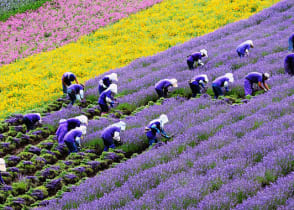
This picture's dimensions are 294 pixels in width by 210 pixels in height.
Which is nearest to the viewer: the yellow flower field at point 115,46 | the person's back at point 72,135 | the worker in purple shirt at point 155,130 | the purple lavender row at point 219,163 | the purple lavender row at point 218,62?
the purple lavender row at point 219,163

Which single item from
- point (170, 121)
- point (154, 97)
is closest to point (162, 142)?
point (170, 121)

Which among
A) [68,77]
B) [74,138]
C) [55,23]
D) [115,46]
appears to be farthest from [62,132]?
[55,23]

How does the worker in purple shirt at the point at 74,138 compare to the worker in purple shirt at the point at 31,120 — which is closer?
the worker in purple shirt at the point at 74,138

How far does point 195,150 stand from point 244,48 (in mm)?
6636

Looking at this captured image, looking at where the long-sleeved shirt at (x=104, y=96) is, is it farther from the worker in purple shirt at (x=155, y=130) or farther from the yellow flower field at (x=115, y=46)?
the yellow flower field at (x=115, y=46)

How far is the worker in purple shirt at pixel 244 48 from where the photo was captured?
12758 mm

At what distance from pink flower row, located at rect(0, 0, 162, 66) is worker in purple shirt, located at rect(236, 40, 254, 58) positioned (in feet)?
Result: 41.2

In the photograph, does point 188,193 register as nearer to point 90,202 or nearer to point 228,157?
point 228,157

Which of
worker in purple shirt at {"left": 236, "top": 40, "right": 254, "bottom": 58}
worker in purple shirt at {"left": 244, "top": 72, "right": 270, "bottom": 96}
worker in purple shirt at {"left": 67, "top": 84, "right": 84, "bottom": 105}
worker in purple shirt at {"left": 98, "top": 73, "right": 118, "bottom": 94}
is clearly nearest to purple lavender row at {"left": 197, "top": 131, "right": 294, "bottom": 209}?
worker in purple shirt at {"left": 244, "top": 72, "right": 270, "bottom": 96}

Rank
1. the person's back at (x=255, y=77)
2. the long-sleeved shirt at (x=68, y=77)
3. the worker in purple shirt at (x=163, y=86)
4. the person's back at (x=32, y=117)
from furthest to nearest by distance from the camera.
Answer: the long-sleeved shirt at (x=68, y=77), the worker in purple shirt at (x=163, y=86), the person's back at (x=32, y=117), the person's back at (x=255, y=77)

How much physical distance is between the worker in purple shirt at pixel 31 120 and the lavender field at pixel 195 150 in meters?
0.38

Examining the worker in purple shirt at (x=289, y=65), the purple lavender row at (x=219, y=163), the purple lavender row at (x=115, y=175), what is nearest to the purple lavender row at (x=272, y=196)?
the purple lavender row at (x=219, y=163)

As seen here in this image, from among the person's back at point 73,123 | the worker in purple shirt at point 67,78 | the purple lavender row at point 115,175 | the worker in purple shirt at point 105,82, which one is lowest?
the purple lavender row at point 115,175

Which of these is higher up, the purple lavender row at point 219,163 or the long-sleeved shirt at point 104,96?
the long-sleeved shirt at point 104,96
